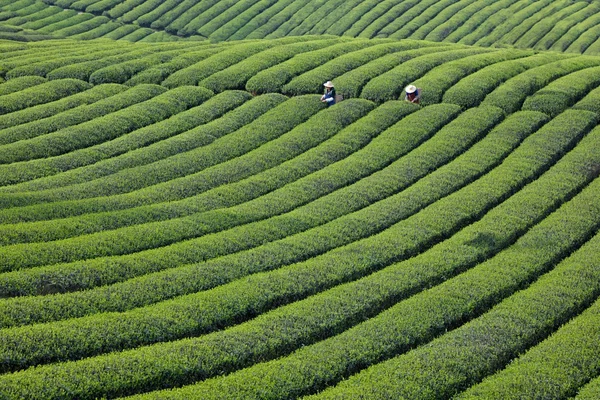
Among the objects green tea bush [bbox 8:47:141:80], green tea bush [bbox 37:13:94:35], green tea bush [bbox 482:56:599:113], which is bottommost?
green tea bush [bbox 482:56:599:113]

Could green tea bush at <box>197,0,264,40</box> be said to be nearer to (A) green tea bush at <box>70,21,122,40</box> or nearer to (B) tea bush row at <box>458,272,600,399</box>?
(A) green tea bush at <box>70,21,122,40</box>

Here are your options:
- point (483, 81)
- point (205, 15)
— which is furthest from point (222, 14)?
point (483, 81)

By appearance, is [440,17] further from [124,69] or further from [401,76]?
[124,69]

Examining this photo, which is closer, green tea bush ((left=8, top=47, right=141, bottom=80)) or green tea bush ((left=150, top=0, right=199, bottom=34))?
green tea bush ((left=8, top=47, right=141, bottom=80))

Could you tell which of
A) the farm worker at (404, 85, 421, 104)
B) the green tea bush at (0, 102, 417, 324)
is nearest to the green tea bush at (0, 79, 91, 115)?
the green tea bush at (0, 102, 417, 324)

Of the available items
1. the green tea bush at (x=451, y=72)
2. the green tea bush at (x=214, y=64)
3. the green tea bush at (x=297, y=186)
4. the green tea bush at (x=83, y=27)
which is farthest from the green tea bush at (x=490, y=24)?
the green tea bush at (x=83, y=27)
